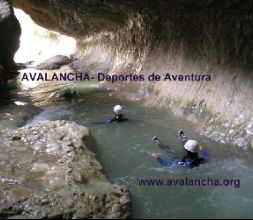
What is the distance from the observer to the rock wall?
8.05 meters

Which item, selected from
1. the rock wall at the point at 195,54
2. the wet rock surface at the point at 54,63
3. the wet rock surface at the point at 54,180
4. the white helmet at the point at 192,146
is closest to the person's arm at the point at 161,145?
the white helmet at the point at 192,146

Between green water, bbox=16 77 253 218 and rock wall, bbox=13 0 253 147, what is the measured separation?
54 centimetres

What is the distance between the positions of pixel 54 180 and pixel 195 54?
247 inches

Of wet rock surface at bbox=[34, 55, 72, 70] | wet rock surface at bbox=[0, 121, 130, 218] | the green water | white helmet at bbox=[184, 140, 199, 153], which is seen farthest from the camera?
wet rock surface at bbox=[34, 55, 72, 70]

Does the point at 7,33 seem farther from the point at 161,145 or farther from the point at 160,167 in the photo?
the point at 160,167

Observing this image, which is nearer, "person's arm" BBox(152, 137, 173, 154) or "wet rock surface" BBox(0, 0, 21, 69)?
"person's arm" BBox(152, 137, 173, 154)

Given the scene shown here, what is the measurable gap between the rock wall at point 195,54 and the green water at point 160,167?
543 millimetres

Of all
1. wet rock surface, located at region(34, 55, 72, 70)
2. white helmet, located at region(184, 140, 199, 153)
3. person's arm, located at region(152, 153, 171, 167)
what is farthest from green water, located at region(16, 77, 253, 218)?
wet rock surface, located at region(34, 55, 72, 70)

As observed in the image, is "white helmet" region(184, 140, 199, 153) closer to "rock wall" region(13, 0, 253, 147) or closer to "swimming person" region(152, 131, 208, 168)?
"swimming person" region(152, 131, 208, 168)

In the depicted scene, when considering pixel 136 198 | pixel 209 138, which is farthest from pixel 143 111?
pixel 136 198

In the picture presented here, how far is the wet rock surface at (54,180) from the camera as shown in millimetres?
4984

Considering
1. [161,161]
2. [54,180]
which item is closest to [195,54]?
[161,161]

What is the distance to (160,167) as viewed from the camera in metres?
6.98

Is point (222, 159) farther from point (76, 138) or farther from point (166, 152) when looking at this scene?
point (76, 138)
